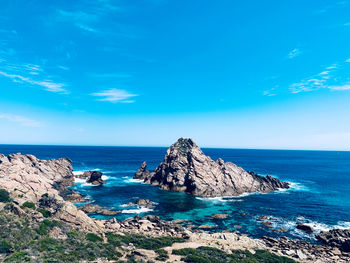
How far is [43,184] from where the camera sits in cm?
7394

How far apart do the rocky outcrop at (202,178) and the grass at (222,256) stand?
49335mm

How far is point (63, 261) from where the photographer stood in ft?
83.1

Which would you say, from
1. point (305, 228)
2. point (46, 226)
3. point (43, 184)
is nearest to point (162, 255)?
point (46, 226)

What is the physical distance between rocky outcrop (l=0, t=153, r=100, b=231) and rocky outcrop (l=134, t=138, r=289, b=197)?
43.0 meters

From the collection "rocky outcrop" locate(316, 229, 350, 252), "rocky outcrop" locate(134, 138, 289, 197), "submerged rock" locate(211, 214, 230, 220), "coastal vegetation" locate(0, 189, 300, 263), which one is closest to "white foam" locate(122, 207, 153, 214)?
"submerged rock" locate(211, 214, 230, 220)

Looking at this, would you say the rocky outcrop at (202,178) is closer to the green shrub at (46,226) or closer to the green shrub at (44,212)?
the green shrub at (44,212)

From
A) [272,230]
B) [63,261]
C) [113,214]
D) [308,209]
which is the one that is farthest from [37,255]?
[308,209]

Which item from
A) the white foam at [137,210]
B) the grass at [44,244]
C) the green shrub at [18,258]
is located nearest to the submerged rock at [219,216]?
the white foam at [137,210]

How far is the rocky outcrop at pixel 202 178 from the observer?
291 ft

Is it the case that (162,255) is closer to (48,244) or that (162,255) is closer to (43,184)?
(48,244)

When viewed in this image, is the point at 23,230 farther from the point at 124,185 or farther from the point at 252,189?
the point at 252,189

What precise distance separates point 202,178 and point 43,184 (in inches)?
2333

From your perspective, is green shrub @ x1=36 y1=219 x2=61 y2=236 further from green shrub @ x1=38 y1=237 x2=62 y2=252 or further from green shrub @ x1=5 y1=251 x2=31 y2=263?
green shrub @ x1=5 y1=251 x2=31 y2=263

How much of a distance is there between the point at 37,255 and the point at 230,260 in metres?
25.7
